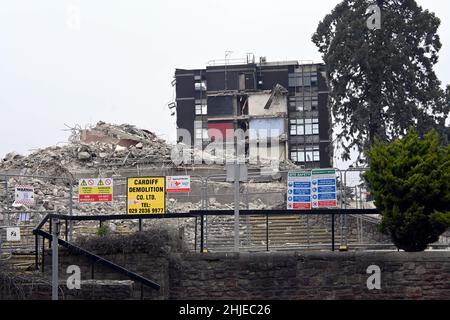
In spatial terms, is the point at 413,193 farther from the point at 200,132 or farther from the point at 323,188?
the point at 200,132

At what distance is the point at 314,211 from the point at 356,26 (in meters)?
27.0

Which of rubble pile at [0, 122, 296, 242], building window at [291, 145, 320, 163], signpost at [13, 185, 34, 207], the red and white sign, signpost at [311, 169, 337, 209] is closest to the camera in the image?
signpost at [13, 185, 34, 207]

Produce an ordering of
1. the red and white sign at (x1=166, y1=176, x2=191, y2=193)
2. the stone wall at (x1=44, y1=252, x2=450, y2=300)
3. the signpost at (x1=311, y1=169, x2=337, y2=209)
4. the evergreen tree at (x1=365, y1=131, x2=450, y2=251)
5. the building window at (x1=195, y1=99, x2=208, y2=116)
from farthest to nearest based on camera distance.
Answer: the building window at (x1=195, y1=99, x2=208, y2=116) < the red and white sign at (x1=166, y1=176, x2=191, y2=193) < the signpost at (x1=311, y1=169, x2=337, y2=209) < the evergreen tree at (x1=365, y1=131, x2=450, y2=251) < the stone wall at (x1=44, y1=252, x2=450, y2=300)

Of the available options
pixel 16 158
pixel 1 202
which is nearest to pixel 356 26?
pixel 16 158

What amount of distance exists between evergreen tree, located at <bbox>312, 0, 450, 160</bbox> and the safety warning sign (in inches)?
837

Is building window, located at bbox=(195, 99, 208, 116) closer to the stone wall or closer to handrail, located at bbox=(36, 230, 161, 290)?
the stone wall

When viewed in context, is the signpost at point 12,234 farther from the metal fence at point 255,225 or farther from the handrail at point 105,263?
the handrail at point 105,263

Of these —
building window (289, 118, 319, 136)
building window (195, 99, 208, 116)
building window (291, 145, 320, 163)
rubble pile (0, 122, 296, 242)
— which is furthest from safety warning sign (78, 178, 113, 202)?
building window (289, 118, 319, 136)

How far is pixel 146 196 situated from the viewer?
74.2 feet

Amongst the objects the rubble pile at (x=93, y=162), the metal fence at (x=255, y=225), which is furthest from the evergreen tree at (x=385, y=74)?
the metal fence at (x=255, y=225)

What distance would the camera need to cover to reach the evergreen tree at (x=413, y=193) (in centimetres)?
1889

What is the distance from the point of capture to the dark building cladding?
77375 millimetres

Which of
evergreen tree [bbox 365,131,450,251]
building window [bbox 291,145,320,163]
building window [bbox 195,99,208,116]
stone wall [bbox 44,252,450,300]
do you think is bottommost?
stone wall [bbox 44,252,450,300]

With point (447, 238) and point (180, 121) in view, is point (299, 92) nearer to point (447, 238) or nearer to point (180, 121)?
point (180, 121)
